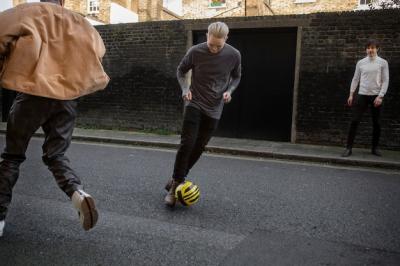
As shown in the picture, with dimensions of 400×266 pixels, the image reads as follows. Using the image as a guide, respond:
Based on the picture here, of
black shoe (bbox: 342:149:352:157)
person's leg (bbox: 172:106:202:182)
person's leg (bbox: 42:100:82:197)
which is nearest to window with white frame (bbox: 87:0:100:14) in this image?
black shoe (bbox: 342:149:352:157)

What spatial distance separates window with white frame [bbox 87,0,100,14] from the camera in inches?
992

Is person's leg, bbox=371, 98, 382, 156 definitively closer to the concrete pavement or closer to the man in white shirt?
the man in white shirt

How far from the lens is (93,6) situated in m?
25.5

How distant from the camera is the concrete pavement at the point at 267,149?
7.66 metres

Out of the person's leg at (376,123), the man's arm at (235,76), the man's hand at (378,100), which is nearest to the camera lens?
the man's arm at (235,76)

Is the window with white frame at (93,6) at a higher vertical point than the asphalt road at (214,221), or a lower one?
higher

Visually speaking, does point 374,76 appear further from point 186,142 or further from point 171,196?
point 171,196

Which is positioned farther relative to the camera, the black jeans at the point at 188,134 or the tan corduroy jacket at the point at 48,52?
the black jeans at the point at 188,134

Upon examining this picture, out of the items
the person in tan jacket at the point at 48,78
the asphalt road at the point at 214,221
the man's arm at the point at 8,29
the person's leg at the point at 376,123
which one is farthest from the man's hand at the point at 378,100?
the man's arm at the point at 8,29

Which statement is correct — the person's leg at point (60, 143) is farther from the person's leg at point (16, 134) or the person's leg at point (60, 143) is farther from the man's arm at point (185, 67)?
the man's arm at point (185, 67)

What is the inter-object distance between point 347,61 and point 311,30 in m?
1.05

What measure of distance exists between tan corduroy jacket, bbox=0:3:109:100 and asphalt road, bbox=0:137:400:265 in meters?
1.15

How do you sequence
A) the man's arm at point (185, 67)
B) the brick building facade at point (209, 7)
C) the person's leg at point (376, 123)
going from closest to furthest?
1. the man's arm at point (185, 67)
2. the person's leg at point (376, 123)
3. the brick building facade at point (209, 7)

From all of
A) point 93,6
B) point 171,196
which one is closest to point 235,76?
point 171,196
